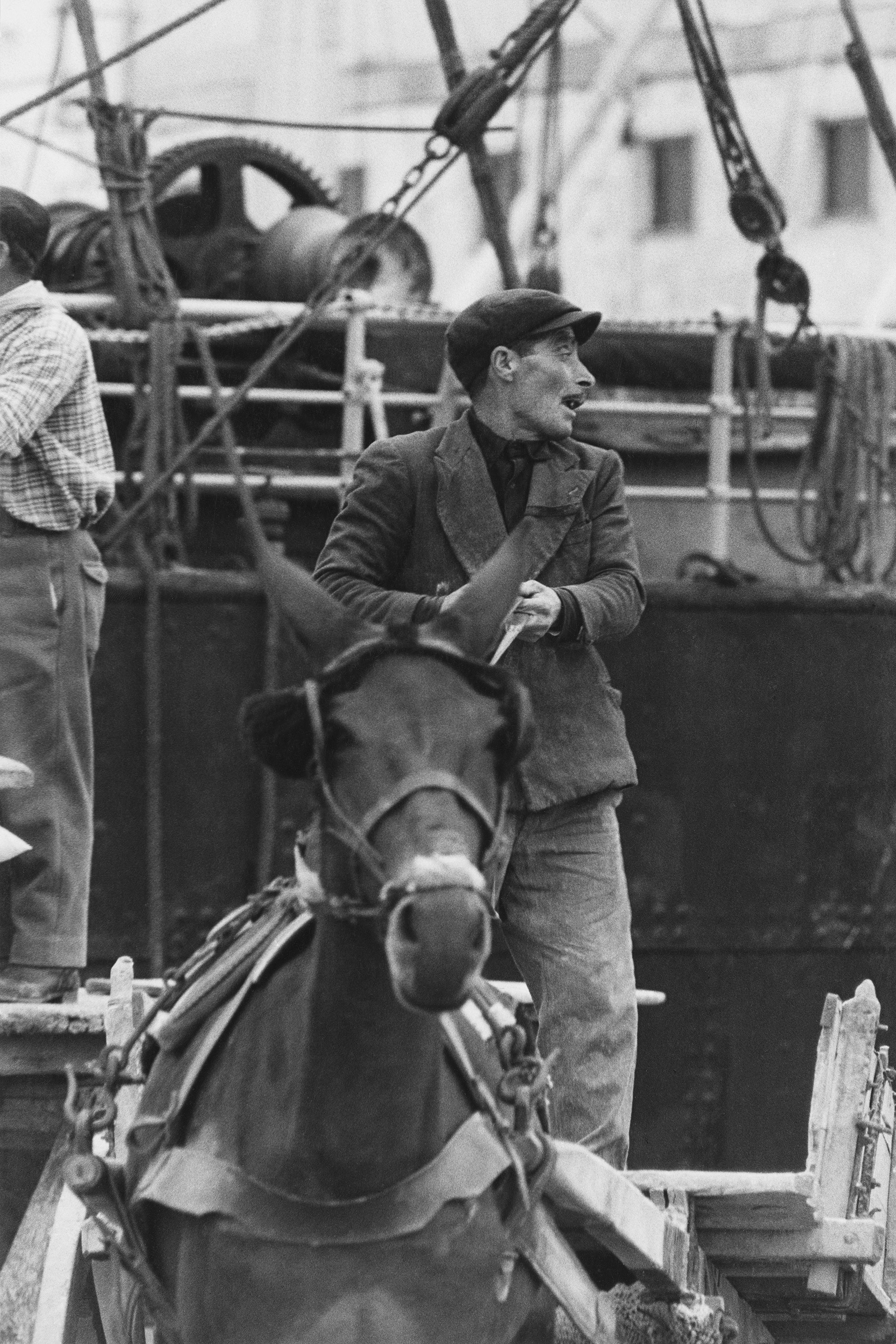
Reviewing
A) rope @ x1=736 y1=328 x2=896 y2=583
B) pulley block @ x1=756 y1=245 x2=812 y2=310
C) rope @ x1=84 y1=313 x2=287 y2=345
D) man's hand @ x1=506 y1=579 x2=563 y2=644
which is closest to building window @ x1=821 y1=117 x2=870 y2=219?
rope @ x1=736 y1=328 x2=896 y2=583

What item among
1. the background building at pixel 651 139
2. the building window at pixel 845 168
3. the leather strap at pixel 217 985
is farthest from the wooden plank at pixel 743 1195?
the building window at pixel 845 168

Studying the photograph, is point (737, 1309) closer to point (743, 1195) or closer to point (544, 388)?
point (743, 1195)

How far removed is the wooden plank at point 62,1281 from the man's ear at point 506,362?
1893 millimetres

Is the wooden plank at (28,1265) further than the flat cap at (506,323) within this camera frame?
No

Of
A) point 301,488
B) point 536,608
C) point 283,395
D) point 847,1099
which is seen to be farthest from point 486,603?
point 301,488

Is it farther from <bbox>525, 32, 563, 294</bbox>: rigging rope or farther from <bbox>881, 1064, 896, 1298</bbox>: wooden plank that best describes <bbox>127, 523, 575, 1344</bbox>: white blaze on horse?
<bbox>525, 32, 563, 294</bbox>: rigging rope

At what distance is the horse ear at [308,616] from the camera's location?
3.91 meters

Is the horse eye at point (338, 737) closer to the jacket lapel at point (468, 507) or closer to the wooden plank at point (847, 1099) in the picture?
the jacket lapel at point (468, 507)

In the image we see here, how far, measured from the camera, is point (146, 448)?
9367 millimetres

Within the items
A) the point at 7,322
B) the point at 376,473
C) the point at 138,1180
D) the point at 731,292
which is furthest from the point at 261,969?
the point at 731,292

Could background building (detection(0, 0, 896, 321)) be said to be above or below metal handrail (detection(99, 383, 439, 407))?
above

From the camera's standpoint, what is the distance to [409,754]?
12.2ft

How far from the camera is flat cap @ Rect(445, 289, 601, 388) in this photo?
5520mm

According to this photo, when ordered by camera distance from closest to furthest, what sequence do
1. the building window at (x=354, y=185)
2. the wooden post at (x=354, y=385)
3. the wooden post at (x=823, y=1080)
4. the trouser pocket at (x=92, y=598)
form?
the wooden post at (x=823, y=1080) < the trouser pocket at (x=92, y=598) < the wooden post at (x=354, y=385) < the building window at (x=354, y=185)
